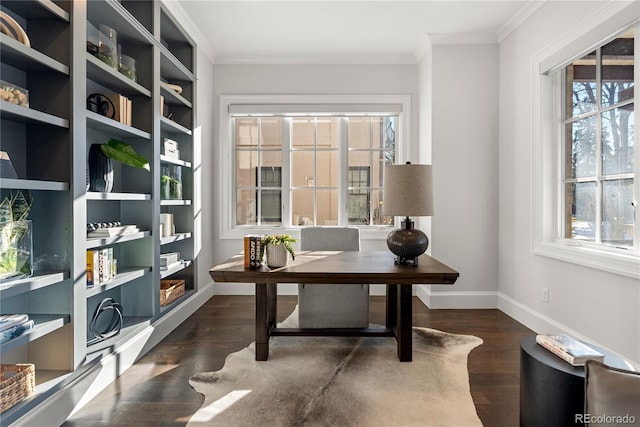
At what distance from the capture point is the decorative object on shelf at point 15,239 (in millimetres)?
1675

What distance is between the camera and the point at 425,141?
4125 mm

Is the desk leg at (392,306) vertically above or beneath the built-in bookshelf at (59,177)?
beneath

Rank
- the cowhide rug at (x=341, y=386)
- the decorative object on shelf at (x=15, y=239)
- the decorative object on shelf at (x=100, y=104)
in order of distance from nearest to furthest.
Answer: the decorative object on shelf at (x=15, y=239) < the cowhide rug at (x=341, y=386) < the decorative object on shelf at (x=100, y=104)

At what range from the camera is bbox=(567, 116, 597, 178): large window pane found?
2.73 metres

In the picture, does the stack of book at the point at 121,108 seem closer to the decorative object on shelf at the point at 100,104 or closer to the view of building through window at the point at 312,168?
the decorative object on shelf at the point at 100,104

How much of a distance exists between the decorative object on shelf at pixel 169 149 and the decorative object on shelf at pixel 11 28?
1521 mm

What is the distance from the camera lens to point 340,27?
3684 millimetres

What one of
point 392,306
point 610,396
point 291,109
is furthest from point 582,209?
point 291,109

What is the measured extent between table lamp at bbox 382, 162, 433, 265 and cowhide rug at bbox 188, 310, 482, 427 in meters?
0.73

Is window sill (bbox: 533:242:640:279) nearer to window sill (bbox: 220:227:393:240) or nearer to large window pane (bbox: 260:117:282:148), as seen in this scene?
window sill (bbox: 220:227:393:240)

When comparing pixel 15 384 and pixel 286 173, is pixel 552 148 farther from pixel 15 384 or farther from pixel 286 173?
pixel 15 384

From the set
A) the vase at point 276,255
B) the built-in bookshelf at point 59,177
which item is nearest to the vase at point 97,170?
the built-in bookshelf at point 59,177

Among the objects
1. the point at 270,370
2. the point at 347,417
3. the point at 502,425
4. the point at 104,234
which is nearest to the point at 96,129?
the point at 104,234

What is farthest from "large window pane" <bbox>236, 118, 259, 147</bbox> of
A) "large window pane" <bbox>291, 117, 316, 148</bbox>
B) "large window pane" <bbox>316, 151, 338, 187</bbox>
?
"large window pane" <bbox>316, 151, 338, 187</bbox>
